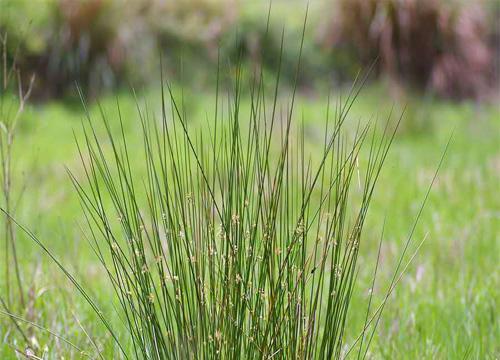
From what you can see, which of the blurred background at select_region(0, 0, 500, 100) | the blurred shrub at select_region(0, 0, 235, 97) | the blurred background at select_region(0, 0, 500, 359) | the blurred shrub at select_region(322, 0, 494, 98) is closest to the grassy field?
the blurred background at select_region(0, 0, 500, 359)

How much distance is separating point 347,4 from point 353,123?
3.33 m

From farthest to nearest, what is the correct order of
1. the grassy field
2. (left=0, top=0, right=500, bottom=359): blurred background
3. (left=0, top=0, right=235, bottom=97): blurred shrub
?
(left=0, top=0, right=235, bottom=97): blurred shrub < (left=0, top=0, right=500, bottom=359): blurred background < the grassy field

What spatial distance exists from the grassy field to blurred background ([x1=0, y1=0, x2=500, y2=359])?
0.04ft

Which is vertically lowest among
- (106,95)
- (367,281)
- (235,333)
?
(106,95)

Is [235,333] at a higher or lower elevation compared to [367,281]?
Result: higher

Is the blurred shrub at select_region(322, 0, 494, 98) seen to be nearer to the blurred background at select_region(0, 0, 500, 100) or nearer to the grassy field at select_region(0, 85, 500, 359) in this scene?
the blurred background at select_region(0, 0, 500, 100)

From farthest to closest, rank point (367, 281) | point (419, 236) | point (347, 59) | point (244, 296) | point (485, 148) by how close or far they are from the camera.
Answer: point (347, 59) → point (485, 148) → point (419, 236) → point (367, 281) → point (244, 296)

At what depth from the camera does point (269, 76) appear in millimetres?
9992

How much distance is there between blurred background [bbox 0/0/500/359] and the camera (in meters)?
2.78

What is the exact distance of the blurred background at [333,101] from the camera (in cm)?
278

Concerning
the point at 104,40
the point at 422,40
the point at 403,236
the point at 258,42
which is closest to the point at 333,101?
the point at 258,42

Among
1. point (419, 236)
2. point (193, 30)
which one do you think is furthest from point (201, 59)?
point (419, 236)

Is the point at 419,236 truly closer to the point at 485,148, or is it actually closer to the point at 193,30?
the point at 485,148

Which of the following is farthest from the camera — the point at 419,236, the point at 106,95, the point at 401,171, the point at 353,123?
the point at 106,95
